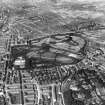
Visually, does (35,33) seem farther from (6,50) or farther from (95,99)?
(95,99)

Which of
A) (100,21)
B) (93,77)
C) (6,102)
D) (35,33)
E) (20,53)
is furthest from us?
(100,21)

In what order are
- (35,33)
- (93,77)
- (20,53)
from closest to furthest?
1. (93,77)
2. (20,53)
3. (35,33)

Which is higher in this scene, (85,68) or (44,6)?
(44,6)

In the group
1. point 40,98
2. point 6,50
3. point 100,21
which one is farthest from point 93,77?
point 100,21

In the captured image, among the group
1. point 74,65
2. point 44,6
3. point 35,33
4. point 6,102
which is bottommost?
point 6,102

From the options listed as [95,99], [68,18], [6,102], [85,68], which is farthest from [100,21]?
[6,102]

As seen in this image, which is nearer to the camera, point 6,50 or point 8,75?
point 8,75
